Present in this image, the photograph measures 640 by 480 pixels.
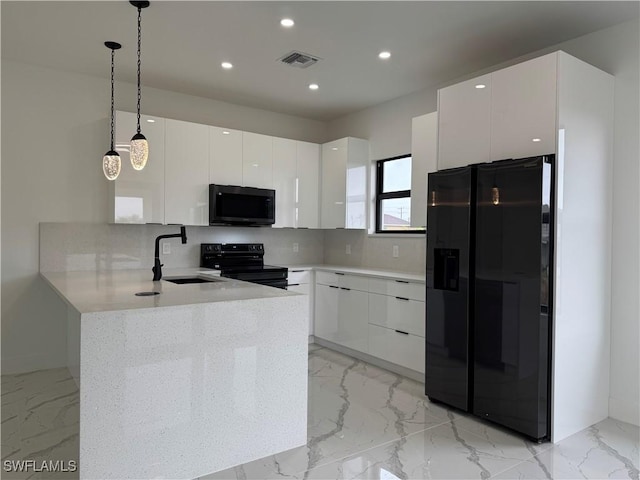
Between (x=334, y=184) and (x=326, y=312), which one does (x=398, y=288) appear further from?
(x=334, y=184)

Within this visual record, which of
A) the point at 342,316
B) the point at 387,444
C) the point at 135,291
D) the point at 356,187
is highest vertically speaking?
the point at 356,187

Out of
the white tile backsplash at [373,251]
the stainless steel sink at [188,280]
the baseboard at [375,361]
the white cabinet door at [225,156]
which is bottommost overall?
the baseboard at [375,361]

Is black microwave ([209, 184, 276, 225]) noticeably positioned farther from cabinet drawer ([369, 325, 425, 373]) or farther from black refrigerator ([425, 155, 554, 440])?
black refrigerator ([425, 155, 554, 440])

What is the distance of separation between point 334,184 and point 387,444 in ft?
10.1

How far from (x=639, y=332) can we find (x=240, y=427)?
8.63 ft

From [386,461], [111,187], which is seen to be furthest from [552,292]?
[111,187]

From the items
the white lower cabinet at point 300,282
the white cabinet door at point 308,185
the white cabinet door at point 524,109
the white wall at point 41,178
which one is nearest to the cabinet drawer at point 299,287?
the white lower cabinet at point 300,282

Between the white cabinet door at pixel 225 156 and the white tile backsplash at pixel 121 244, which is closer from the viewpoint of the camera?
the white tile backsplash at pixel 121 244

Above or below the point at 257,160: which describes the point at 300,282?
below

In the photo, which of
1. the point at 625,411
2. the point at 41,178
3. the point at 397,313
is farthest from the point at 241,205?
the point at 625,411

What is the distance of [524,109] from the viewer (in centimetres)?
290

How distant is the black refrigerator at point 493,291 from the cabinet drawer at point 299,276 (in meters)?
1.84

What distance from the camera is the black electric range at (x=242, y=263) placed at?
4.48 meters

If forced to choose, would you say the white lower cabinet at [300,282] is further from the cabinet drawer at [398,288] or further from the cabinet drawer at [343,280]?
the cabinet drawer at [398,288]
